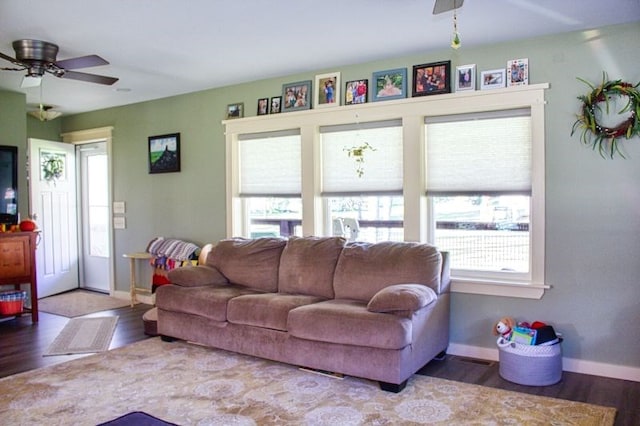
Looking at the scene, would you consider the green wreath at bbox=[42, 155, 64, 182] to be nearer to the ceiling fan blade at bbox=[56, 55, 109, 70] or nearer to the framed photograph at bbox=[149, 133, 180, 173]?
the framed photograph at bbox=[149, 133, 180, 173]

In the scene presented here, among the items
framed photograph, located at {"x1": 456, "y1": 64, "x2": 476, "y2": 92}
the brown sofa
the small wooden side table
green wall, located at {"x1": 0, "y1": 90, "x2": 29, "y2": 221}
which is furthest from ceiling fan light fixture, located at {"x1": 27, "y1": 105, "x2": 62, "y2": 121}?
framed photograph, located at {"x1": 456, "y1": 64, "x2": 476, "y2": 92}

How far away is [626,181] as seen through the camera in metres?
3.39

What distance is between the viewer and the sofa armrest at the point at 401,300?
317cm

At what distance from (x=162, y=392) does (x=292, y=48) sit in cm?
265

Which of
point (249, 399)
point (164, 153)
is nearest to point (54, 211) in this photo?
point (164, 153)

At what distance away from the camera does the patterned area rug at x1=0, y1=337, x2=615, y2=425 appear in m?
2.82

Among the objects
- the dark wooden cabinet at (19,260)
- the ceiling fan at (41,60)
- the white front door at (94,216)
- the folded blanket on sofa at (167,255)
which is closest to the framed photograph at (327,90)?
the ceiling fan at (41,60)

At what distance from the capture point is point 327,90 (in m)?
4.57

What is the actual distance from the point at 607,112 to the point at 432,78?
1278mm

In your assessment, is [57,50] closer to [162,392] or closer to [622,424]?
[162,392]

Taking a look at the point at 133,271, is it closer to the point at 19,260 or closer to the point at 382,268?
the point at 19,260

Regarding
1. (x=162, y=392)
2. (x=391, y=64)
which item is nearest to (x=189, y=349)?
(x=162, y=392)

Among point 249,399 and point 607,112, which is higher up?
point 607,112

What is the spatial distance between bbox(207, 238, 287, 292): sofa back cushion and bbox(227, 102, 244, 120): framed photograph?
4.42 ft
